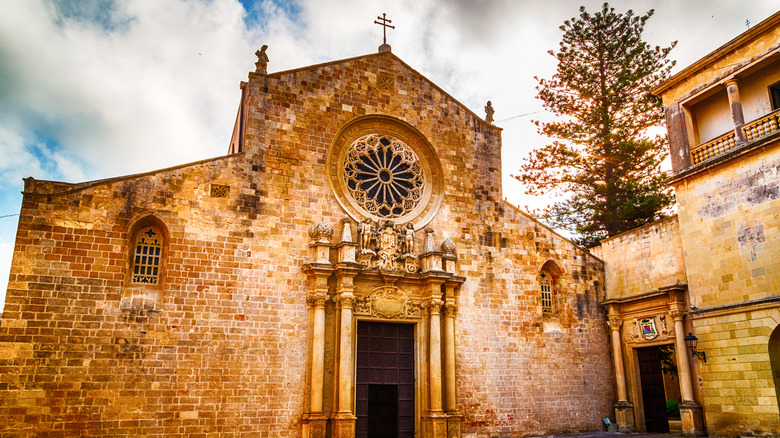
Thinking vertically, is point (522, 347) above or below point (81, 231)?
A: below

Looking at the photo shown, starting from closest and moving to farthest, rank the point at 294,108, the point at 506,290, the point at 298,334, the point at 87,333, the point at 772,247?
the point at 87,333
the point at 772,247
the point at 298,334
the point at 294,108
the point at 506,290

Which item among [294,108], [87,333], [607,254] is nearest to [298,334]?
[87,333]

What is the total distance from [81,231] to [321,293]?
548cm

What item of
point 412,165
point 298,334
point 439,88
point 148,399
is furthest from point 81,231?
point 439,88

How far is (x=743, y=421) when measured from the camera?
524 inches

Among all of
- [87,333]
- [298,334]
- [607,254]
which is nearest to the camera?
[87,333]

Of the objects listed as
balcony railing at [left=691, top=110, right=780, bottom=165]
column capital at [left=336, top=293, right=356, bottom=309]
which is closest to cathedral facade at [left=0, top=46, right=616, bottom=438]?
column capital at [left=336, top=293, right=356, bottom=309]

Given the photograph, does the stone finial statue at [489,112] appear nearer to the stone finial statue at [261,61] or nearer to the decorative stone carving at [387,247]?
the decorative stone carving at [387,247]

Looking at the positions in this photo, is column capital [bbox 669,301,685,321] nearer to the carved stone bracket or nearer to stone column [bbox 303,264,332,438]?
the carved stone bracket

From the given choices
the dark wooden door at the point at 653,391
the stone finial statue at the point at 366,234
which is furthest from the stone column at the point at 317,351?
the dark wooden door at the point at 653,391

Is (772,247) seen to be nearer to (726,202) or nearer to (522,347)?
(726,202)

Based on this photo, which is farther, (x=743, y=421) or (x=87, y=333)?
(x=743, y=421)

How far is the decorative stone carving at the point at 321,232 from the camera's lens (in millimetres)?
14828

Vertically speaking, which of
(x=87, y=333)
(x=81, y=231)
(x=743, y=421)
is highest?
(x=81, y=231)
